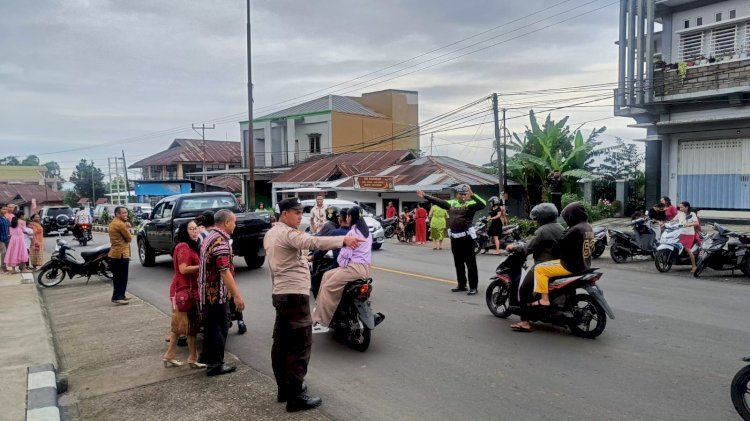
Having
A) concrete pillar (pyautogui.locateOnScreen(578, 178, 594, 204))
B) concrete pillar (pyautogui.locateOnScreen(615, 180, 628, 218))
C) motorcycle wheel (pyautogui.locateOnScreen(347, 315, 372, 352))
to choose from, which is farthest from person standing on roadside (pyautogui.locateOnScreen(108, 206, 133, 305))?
concrete pillar (pyautogui.locateOnScreen(615, 180, 628, 218))

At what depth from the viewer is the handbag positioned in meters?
6.05

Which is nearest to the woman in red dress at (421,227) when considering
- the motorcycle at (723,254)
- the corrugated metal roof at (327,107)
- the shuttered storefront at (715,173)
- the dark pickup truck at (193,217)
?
the dark pickup truck at (193,217)

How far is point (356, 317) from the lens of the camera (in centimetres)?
644

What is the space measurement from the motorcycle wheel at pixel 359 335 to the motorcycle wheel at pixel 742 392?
11.6 feet

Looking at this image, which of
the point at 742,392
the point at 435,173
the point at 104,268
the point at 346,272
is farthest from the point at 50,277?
the point at 435,173

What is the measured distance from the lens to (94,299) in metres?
10.8

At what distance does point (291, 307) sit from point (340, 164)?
31899 mm

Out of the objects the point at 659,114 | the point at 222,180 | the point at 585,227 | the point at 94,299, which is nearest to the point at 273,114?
the point at 222,180

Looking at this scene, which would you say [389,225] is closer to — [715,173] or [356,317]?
[715,173]

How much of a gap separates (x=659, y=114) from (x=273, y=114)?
3589cm

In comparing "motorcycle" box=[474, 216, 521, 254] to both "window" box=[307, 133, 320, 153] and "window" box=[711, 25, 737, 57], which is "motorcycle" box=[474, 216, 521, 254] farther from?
"window" box=[307, 133, 320, 153]

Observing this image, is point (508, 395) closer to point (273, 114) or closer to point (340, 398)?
point (340, 398)

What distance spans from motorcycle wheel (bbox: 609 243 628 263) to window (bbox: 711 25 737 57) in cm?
925

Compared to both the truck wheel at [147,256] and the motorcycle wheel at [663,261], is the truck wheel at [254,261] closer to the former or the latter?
the truck wheel at [147,256]
